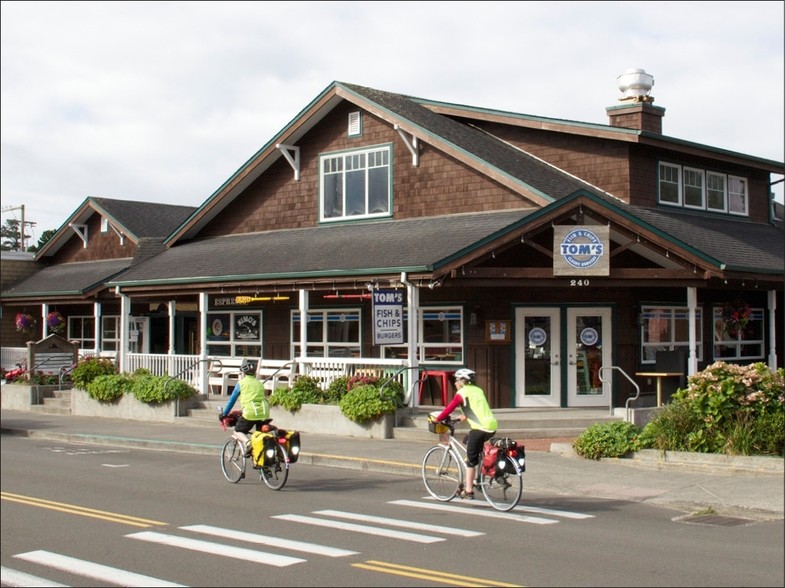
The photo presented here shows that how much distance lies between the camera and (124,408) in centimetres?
2473

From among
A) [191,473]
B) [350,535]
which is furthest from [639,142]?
[350,535]

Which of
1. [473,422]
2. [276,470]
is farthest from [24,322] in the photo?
[473,422]

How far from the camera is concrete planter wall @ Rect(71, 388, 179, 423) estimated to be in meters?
23.5

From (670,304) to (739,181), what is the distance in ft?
20.4

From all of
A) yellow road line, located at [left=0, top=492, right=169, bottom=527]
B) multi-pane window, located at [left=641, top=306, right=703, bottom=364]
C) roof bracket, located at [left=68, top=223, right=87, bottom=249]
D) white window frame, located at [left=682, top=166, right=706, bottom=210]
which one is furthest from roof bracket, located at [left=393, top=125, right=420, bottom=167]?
roof bracket, located at [left=68, top=223, right=87, bottom=249]

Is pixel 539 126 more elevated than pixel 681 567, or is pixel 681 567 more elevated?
pixel 539 126

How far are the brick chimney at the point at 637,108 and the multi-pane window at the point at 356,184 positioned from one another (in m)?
6.30

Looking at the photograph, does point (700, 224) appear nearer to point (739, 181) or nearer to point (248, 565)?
point (739, 181)

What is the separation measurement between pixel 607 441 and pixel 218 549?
303 inches

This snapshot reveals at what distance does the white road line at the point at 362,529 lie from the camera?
9.99 meters

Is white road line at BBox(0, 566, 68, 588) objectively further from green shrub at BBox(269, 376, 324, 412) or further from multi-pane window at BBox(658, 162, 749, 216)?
multi-pane window at BBox(658, 162, 749, 216)

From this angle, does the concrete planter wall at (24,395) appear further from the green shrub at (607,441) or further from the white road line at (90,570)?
the white road line at (90,570)

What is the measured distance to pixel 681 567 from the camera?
8570 millimetres

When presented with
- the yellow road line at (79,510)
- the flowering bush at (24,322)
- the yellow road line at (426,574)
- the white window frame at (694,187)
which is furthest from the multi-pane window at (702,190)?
the flowering bush at (24,322)
